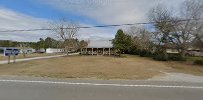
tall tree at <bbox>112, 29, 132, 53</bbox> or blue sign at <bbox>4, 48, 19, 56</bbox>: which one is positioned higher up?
tall tree at <bbox>112, 29, 132, 53</bbox>

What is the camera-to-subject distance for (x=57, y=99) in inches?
286

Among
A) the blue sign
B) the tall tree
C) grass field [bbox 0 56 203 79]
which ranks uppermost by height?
the tall tree

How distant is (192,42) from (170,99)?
1391 inches

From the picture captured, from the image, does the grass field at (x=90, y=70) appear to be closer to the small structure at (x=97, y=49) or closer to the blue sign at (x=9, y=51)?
the blue sign at (x=9, y=51)

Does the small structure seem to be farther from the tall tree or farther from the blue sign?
the blue sign

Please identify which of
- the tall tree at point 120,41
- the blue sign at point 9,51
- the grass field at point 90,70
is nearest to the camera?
the grass field at point 90,70

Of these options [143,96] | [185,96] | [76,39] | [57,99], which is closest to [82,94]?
[57,99]

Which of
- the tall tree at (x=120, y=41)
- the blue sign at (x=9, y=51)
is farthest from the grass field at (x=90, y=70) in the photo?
the tall tree at (x=120, y=41)

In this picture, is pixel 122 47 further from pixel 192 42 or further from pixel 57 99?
pixel 57 99

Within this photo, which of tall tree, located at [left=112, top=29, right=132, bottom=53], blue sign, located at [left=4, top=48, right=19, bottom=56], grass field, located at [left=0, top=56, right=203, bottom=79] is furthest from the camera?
tall tree, located at [left=112, top=29, right=132, bottom=53]

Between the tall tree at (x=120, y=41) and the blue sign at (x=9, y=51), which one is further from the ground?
the tall tree at (x=120, y=41)

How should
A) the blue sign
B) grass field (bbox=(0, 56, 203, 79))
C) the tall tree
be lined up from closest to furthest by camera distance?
grass field (bbox=(0, 56, 203, 79)) → the blue sign → the tall tree

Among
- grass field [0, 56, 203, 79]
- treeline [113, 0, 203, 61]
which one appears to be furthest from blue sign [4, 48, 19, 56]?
treeline [113, 0, 203, 61]

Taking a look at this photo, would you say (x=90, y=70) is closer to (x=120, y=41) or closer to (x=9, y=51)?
(x=9, y=51)
